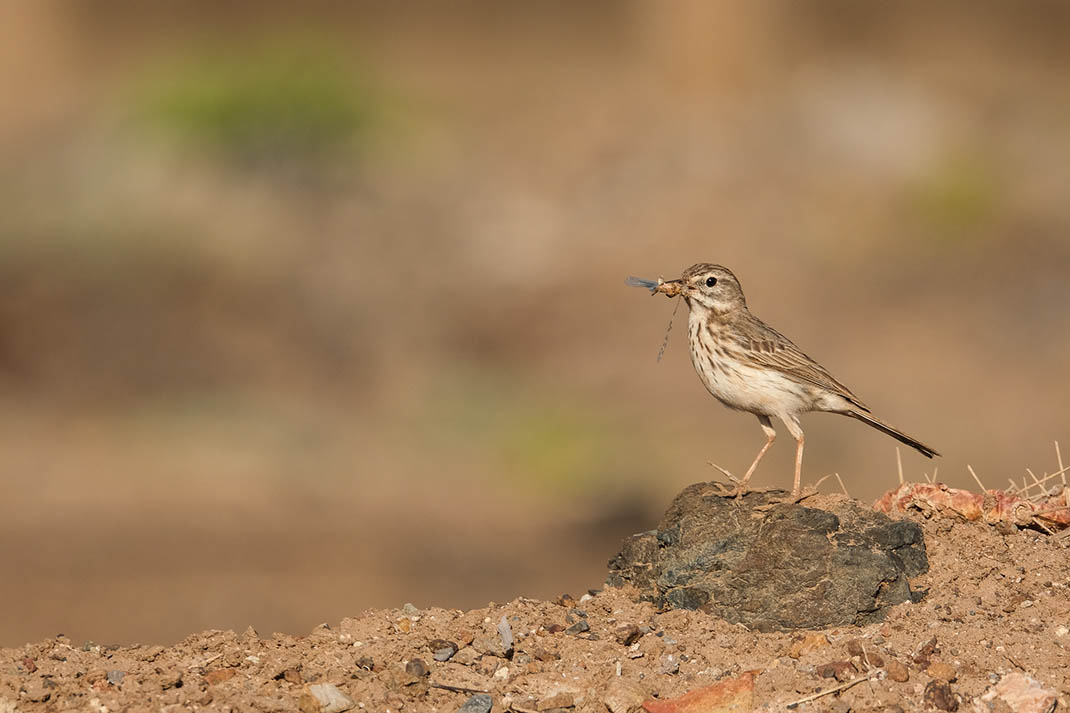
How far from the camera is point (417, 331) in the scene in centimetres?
1823

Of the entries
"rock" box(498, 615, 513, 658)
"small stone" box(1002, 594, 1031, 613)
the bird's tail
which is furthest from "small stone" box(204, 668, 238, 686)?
the bird's tail

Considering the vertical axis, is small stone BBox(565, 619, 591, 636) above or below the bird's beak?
below

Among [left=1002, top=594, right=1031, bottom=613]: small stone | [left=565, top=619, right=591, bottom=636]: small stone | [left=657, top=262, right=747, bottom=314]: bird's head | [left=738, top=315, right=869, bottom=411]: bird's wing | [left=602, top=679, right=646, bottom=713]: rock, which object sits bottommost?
[left=602, top=679, right=646, bottom=713]: rock

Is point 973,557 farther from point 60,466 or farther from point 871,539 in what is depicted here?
point 60,466

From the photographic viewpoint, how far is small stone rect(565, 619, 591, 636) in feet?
18.6

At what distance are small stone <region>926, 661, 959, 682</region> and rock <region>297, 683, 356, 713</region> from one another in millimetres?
2117

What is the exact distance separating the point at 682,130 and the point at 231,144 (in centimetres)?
Answer: 684

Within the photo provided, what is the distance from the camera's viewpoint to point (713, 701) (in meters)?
4.97

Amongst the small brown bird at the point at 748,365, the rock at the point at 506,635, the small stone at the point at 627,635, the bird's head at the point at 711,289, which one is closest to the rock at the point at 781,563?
the small stone at the point at 627,635

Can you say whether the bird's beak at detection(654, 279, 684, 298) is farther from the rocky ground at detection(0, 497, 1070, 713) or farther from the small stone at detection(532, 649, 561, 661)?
the small stone at detection(532, 649, 561, 661)

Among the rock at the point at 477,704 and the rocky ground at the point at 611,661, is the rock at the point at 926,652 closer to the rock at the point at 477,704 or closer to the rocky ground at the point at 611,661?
the rocky ground at the point at 611,661

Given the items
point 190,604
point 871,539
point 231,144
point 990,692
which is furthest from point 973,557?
point 231,144

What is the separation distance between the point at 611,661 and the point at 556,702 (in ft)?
1.35

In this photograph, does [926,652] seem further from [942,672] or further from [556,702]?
[556,702]
